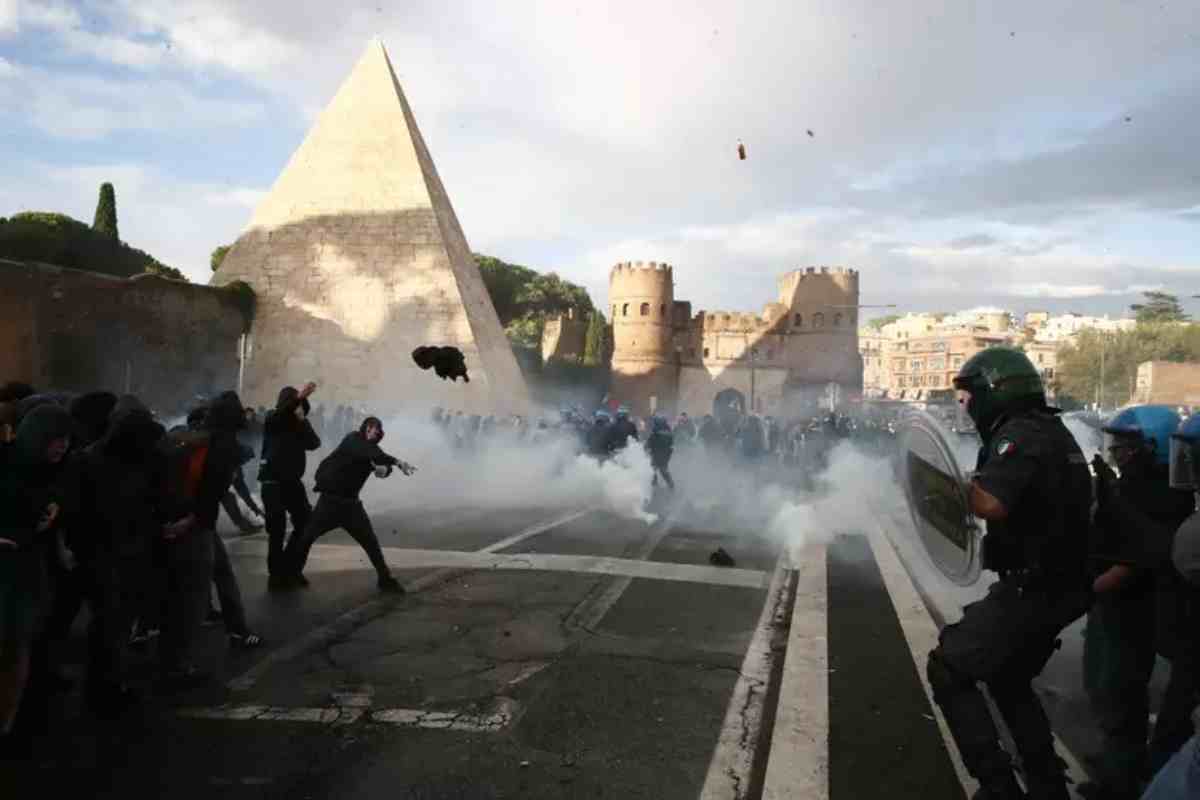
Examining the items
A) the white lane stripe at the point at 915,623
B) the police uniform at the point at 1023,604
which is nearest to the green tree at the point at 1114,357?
the white lane stripe at the point at 915,623

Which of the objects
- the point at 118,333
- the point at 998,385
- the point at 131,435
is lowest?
the point at 131,435

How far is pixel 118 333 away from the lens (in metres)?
23.1

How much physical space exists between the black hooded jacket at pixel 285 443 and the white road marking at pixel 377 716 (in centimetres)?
306

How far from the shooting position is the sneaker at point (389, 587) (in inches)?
263

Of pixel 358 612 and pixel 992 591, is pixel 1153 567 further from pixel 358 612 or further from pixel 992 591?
pixel 358 612

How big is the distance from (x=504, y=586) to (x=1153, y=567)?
475 cm

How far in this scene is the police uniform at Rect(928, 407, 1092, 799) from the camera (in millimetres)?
2871

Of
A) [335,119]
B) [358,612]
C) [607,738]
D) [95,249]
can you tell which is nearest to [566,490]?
[358,612]

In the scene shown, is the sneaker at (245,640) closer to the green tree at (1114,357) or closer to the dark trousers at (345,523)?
the dark trousers at (345,523)

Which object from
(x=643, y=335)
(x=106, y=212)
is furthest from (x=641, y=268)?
(x=106, y=212)

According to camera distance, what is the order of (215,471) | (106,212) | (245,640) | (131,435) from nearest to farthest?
(131,435)
(215,471)
(245,640)
(106,212)

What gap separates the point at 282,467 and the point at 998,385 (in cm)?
564

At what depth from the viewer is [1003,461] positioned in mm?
2875

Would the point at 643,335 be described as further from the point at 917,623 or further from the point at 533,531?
the point at 917,623
